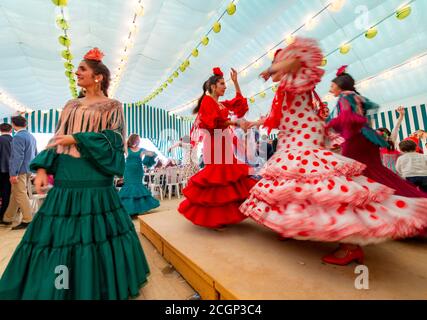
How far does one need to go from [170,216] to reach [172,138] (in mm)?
10401

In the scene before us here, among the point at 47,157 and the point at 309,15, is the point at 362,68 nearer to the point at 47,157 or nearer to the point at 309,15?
the point at 309,15

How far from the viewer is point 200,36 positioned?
4980mm

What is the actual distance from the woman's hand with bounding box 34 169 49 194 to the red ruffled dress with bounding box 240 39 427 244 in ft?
4.10

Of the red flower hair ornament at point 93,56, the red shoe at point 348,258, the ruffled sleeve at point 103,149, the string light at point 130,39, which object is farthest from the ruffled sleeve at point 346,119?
the string light at point 130,39

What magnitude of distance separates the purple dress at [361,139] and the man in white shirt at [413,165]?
1.09m

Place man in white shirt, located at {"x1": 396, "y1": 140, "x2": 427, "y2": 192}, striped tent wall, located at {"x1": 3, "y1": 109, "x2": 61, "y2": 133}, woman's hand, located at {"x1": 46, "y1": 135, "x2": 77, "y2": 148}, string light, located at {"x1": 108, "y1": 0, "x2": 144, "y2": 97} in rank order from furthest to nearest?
striped tent wall, located at {"x1": 3, "y1": 109, "x2": 61, "y2": 133}, string light, located at {"x1": 108, "y1": 0, "x2": 144, "y2": 97}, man in white shirt, located at {"x1": 396, "y1": 140, "x2": 427, "y2": 192}, woman's hand, located at {"x1": 46, "y1": 135, "x2": 77, "y2": 148}

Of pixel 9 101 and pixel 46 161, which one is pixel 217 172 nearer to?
pixel 46 161

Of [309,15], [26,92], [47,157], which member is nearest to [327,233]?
[47,157]

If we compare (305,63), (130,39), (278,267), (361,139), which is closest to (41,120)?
(130,39)

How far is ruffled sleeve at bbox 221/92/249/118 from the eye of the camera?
1.88 metres

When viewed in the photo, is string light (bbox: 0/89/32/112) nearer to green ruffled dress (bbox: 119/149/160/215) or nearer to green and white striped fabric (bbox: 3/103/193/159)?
green and white striped fabric (bbox: 3/103/193/159)

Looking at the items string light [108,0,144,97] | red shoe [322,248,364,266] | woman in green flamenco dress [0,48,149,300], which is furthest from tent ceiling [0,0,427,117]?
red shoe [322,248,364,266]

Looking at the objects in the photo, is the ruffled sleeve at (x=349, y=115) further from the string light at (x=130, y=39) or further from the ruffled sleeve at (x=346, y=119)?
the string light at (x=130, y=39)

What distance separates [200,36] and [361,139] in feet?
15.0
